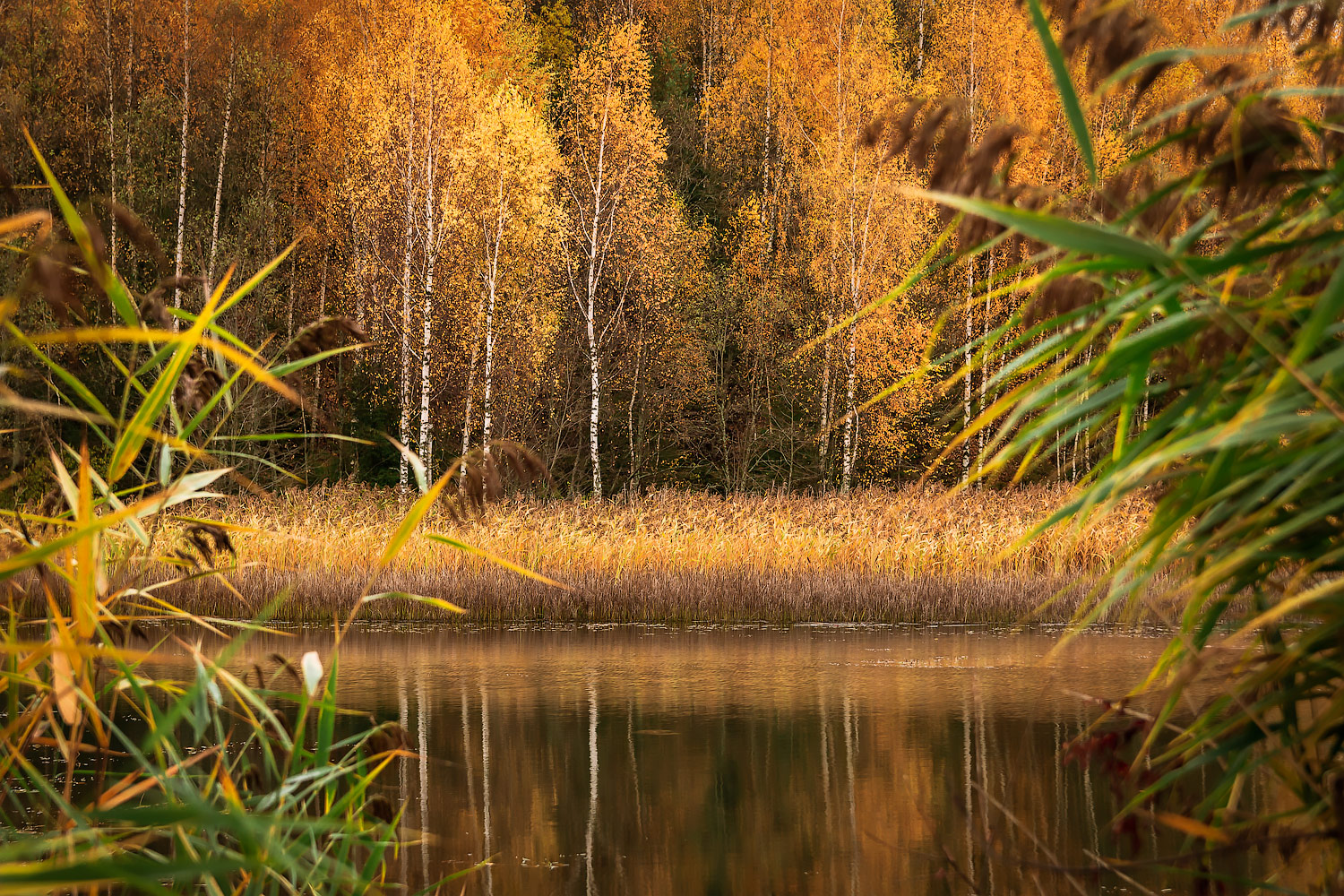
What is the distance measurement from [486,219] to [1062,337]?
17.3 meters

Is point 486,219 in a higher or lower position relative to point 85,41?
lower

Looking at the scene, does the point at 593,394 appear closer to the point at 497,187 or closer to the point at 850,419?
the point at 497,187

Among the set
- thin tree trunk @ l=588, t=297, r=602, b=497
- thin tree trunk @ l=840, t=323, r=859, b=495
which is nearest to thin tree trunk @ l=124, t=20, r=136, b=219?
thin tree trunk @ l=588, t=297, r=602, b=497

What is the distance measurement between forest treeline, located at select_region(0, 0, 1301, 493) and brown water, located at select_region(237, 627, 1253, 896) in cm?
775

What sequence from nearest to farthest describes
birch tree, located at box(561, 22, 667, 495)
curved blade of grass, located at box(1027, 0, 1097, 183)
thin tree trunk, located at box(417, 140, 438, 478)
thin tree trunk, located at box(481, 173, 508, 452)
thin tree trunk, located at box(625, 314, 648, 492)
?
curved blade of grass, located at box(1027, 0, 1097, 183) → thin tree trunk, located at box(417, 140, 438, 478) → thin tree trunk, located at box(481, 173, 508, 452) → birch tree, located at box(561, 22, 667, 495) → thin tree trunk, located at box(625, 314, 648, 492)

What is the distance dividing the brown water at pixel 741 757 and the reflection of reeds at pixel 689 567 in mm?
565

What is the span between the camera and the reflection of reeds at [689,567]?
37.9 ft

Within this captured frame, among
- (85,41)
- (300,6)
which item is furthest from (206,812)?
(300,6)

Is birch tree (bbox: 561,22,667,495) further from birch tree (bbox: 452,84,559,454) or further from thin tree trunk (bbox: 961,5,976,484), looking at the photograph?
thin tree trunk (bbox: 961,5,976,484)

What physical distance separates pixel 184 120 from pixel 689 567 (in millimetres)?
12383

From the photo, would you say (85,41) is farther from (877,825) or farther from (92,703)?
(92,703)

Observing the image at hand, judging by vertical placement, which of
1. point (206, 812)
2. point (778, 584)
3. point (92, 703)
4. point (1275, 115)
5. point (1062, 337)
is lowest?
point (778, 584)

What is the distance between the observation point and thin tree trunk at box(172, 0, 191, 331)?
762 inches

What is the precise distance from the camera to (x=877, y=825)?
18.5ft
